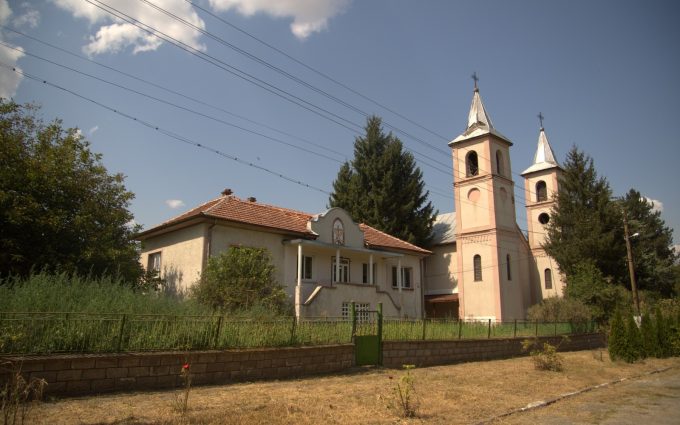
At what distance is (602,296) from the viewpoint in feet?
91.9

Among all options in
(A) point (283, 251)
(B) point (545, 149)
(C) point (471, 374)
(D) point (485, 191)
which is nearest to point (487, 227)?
(D) point (485, 191)

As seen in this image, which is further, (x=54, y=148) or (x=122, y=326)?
(x=54, y=148)

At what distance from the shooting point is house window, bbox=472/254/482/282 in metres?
34.2

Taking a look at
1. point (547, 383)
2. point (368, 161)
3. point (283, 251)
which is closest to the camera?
point (547, 383)

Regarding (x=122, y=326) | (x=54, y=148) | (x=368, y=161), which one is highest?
(x=368, y=161)

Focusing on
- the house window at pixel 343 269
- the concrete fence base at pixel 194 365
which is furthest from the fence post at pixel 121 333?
the house window at pixel 343 269

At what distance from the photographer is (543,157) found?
43875 millimetres

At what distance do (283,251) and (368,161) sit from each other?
65.6ft

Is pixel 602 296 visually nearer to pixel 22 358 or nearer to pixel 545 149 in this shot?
pixel 545 149

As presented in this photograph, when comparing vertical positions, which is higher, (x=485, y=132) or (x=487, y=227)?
(x=485, y=132)

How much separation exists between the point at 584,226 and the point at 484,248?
700 centimetres

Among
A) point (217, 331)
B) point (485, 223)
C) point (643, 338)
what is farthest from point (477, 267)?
point (217, 331)

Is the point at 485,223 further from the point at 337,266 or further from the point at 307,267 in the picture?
the point at 307,267

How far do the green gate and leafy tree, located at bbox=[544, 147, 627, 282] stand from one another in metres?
22.3
